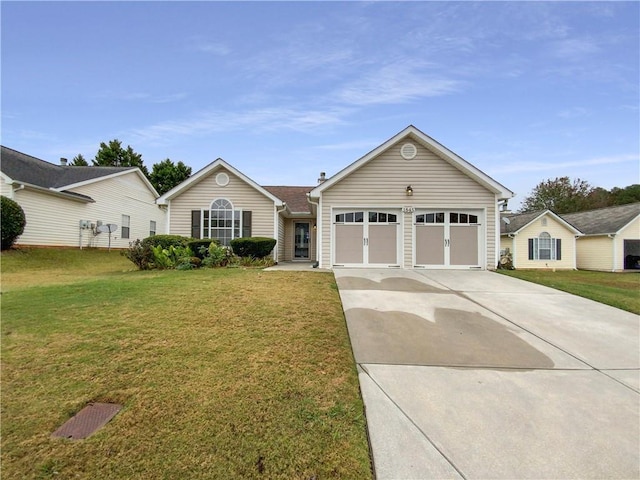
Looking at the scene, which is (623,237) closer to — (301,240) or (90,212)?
(301,240)

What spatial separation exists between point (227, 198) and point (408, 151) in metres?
7.93

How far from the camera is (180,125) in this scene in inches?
618

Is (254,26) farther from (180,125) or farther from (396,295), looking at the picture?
(396,295)

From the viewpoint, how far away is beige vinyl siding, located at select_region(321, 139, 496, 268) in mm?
11352

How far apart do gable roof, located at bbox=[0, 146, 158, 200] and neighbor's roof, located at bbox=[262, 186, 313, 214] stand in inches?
393

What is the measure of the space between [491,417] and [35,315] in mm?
6299

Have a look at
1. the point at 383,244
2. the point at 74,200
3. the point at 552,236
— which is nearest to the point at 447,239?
the point at 383,244

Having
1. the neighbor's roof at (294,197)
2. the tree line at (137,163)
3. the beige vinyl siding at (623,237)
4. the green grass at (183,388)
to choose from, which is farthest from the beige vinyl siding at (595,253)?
the tree line at (137,163)

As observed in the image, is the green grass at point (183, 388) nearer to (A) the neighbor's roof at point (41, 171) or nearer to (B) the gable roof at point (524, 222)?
(A) the neighbor's roof at point (41, 171)

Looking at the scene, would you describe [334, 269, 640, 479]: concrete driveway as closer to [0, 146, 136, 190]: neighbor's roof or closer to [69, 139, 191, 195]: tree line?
[0, 146, 136, 190]: neighbor's roof

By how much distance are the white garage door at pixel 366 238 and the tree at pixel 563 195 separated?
35.8 meters

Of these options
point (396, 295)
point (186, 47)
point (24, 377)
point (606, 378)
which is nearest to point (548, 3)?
point (396, 295)

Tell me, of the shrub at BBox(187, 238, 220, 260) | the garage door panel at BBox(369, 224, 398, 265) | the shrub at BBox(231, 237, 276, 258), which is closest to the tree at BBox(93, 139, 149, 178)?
the shrub at BBox(187, 238, 220, 260)

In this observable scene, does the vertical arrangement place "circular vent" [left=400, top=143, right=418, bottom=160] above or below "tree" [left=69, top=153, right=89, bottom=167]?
below
